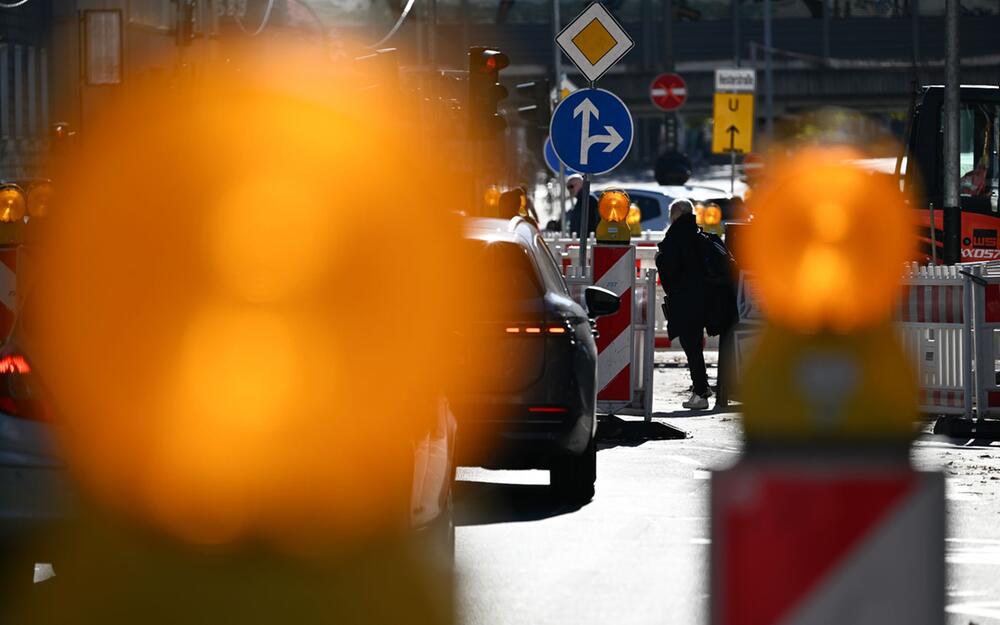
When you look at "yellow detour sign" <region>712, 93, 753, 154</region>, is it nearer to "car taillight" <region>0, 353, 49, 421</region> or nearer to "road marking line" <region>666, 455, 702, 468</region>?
"road marking line" <region>666, 455, 702, 468</region>

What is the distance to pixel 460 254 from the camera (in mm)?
11008

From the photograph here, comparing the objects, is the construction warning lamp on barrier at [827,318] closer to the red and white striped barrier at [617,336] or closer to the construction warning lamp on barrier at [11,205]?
the red and white striped barrier at [617,336]

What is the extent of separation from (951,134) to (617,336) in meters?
8.06

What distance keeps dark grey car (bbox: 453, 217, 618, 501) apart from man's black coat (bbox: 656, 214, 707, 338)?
7.68 meters

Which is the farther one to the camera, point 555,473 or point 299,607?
point 555,473

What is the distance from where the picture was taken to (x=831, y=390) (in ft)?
9.50

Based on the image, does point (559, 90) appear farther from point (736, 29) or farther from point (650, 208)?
point (736, 29)

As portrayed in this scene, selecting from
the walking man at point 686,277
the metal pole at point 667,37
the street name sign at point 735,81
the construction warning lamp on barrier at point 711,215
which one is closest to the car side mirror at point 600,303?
the walking man at point 686,277

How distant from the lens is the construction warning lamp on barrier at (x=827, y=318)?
2.91 meters

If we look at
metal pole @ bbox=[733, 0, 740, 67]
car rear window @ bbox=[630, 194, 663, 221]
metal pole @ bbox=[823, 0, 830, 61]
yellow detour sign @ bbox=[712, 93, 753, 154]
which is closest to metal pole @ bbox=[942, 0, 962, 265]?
yellow detour sign @ bbox=[712, 93, 753, 154]

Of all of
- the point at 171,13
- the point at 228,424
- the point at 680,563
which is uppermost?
the point at 171,13

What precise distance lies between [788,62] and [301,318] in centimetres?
7953

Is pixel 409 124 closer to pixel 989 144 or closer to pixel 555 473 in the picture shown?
pixel 989 144

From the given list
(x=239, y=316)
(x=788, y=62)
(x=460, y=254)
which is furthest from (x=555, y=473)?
(x=788, y=62)
